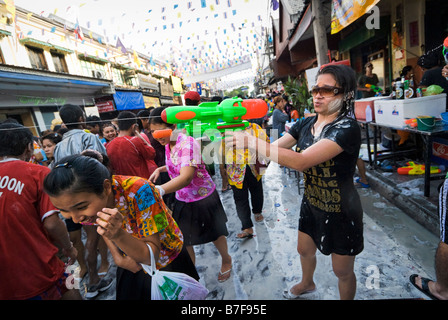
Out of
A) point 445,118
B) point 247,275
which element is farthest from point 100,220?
point 445,118

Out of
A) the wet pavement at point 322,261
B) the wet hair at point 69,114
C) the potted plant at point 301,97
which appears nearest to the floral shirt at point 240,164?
the wet pavement at point 322,261

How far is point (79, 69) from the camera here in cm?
1341

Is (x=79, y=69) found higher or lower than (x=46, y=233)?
higher

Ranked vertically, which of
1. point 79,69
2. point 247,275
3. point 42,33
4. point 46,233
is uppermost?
point 42,33

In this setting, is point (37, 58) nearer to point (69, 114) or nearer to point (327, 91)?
point (69, 114)

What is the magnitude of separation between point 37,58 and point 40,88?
294 centimetres

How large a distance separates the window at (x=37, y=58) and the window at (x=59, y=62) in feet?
2.24

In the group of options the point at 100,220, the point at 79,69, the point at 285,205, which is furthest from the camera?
the point at 79,69

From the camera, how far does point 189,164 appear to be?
5.87ft

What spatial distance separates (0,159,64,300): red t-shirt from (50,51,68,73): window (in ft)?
46.1

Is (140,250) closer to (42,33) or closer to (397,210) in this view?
(397,210)

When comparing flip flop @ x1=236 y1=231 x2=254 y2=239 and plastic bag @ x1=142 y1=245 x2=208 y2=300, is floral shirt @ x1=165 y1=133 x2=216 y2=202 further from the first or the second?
flip flop @ x1=236 y1=231 x2=254 y2=239
